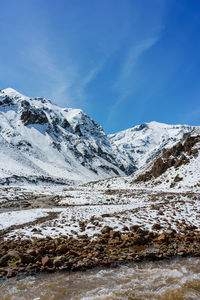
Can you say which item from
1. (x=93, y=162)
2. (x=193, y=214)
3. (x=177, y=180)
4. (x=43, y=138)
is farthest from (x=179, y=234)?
(x=93, y=162)

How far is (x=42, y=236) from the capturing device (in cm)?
1073

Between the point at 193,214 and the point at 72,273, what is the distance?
453 inches

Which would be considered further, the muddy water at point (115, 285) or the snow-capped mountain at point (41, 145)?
the snow-capped mountain at point (41, 145)

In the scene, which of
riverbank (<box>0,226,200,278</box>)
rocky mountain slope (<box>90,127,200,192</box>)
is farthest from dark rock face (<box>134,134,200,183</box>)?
riverbank (<box>0,226,200,278</box>)

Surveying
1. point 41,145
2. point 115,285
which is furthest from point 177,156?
point 41,145

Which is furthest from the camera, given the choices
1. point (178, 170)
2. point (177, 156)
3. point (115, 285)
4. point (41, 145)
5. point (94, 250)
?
point (41, 145)

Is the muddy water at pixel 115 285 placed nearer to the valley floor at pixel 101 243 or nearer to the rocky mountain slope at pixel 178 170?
the valley floor at pixel 101 243

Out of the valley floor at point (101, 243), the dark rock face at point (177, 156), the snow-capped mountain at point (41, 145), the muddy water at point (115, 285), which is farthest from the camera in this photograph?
the snow-capped mountain at point (41, 145)

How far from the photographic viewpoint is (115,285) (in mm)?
6078

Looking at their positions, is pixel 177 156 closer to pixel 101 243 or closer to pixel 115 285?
pixel 101 243

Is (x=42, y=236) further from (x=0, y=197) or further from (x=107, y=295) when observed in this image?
(x=0, y=197)

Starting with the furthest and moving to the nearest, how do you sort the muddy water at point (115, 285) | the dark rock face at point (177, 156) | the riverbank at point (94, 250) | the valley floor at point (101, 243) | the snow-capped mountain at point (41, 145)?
the snow-capped mountain at point (41, 145) < the dark rock face at point (177, 156) < the valley floor at point (101, 243) < the riverbank at point (94, 250) < the muddy water at point (115, 285)

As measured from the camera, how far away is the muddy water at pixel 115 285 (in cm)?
553

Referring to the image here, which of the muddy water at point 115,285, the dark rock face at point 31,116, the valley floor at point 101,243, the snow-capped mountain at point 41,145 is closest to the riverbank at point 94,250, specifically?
the valley floor at point 101,243
